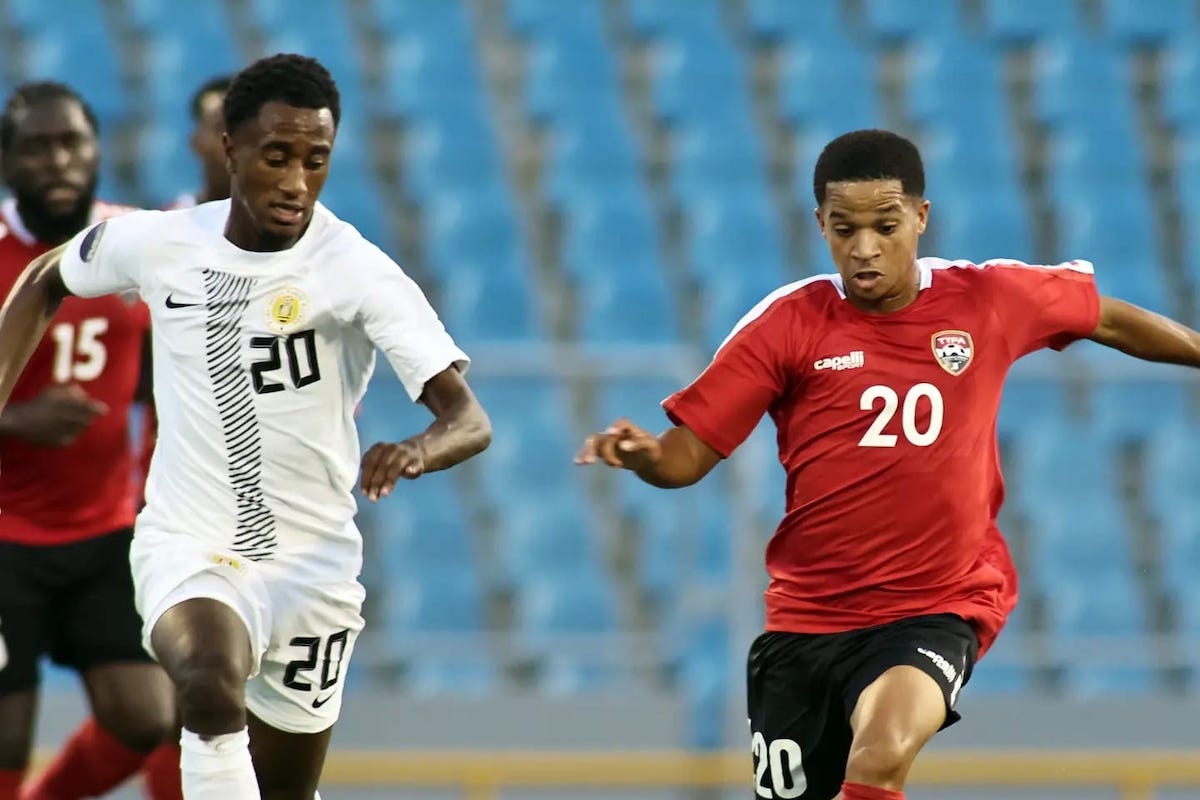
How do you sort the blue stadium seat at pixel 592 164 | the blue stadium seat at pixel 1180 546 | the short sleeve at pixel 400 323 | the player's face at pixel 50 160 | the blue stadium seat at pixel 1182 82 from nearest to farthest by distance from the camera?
the short sleeve at pixel 400 323, the player's face at pixel 50 160, the blue stadium seat at pixel 1180 546, the blue stadium seat at pixel 592 164, the blue stadium seat at pixel 1182 82

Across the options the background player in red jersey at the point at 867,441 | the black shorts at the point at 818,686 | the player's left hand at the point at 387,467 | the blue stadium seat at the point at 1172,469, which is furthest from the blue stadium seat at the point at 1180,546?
the player's left hand at the point at 387,467

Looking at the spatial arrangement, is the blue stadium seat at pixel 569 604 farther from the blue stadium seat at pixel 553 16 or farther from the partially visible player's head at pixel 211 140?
the blue stadium seat at pixel 553 16

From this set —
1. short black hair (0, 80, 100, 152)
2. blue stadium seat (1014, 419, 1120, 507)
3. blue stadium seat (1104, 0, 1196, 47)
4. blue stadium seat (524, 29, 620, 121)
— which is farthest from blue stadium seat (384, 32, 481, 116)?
short black hair (0, 80, 100, 152)

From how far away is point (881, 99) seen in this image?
14812mm

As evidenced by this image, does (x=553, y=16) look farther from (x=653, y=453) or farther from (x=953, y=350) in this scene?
(x=653, y=453)

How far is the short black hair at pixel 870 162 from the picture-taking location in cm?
579

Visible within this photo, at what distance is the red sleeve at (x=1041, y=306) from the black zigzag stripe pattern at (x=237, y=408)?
6.78ft

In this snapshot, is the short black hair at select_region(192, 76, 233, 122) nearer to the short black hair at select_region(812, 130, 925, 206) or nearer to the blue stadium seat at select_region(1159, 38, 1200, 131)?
the short black hair at select_region(812, 130, 925, 206)

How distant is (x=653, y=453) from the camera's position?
225 inches

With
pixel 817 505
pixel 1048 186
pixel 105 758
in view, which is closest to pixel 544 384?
pixel 105 758

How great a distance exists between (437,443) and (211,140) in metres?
2.70

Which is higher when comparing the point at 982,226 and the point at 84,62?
the point at 84,62

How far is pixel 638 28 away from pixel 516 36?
0.85 meters

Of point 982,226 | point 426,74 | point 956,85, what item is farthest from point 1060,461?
point 426,74
